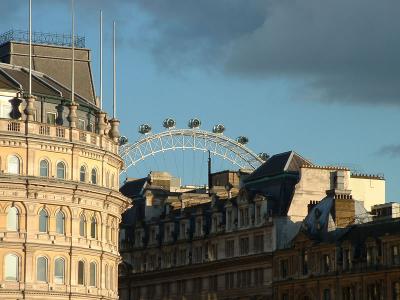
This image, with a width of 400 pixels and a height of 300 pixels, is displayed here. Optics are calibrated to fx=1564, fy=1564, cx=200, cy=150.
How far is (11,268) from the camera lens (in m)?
142

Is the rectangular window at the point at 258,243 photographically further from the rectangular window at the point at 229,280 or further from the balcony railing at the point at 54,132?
the balcony railing at the point at 54,132

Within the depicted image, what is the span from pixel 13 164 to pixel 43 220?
19.4 feet

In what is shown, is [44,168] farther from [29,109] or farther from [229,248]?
[229,248]

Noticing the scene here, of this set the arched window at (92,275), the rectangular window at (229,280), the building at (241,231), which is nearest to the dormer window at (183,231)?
the building at (241,231)

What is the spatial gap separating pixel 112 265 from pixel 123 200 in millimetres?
6604

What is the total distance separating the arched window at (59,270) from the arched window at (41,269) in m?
1.07

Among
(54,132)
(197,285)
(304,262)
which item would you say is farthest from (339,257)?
(54,132)

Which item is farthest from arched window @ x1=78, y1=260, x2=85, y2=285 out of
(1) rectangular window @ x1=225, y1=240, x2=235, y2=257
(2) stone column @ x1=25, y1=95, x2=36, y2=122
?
(1) rectangular window @ x1=225, y1=240, x2=235, y2=257

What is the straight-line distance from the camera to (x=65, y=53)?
173 meters

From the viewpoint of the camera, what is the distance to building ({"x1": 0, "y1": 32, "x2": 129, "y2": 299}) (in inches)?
5586

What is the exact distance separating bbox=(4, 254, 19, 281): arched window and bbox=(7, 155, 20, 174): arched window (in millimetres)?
7681

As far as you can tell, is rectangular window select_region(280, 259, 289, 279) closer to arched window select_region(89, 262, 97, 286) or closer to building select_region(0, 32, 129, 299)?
building select_region(0, 32, 129, 299)

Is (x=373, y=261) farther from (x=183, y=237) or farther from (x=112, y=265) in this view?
(x=183, y=237)

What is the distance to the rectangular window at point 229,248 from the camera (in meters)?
184
